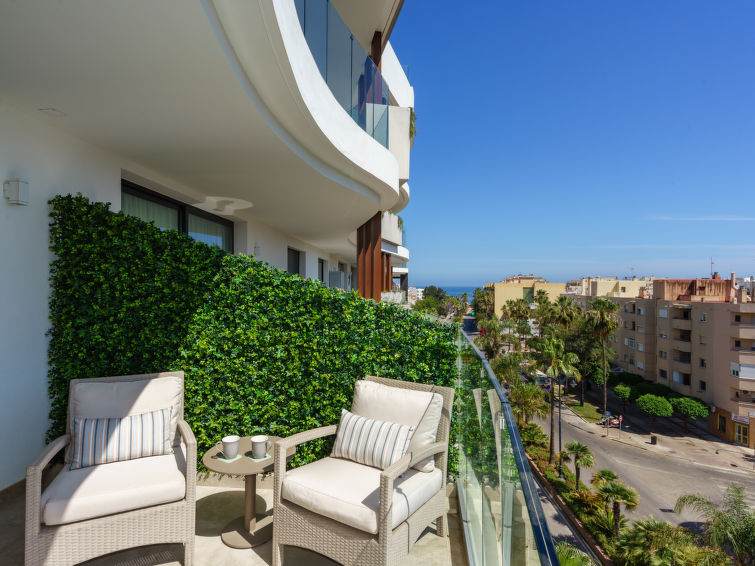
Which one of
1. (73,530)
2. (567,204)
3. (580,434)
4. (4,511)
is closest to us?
(73,530)

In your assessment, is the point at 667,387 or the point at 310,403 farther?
the point at 667,387

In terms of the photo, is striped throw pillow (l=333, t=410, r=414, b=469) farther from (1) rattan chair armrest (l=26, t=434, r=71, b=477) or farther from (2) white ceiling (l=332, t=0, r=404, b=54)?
(2) white ceiling (l=332, t=0, r=404, b=54)

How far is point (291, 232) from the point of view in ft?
33.7

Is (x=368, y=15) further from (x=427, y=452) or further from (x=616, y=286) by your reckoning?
(x=616, y=286)

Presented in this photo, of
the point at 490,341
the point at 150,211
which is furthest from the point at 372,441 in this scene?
the point at 490,341

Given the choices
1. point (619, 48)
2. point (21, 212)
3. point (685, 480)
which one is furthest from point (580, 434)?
point (21, 212)

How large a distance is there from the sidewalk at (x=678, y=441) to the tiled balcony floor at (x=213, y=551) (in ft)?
114

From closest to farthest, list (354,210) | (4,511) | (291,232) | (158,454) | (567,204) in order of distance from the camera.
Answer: (158,454)
(4,511)
(354,210)
(291,232)
(567,204)

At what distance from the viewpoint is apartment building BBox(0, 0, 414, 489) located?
2.38 metres

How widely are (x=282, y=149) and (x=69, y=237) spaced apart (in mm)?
2208

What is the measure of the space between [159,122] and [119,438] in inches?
104

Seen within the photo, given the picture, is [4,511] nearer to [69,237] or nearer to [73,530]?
[73,530]

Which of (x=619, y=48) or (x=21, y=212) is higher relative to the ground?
(x=619, y=48)

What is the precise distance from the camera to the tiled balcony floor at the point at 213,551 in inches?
109
